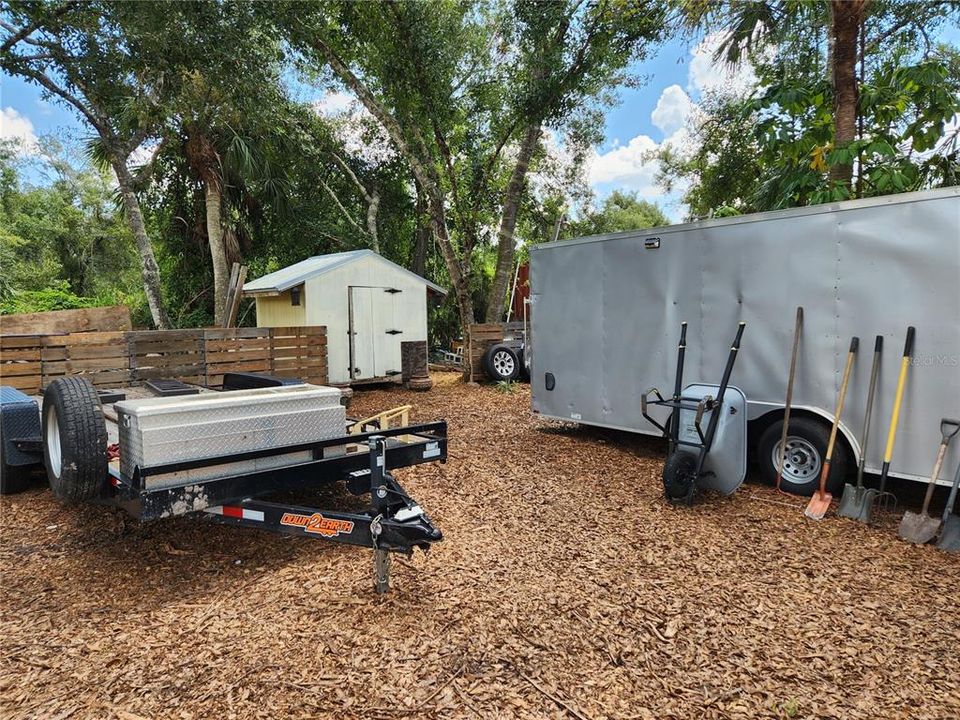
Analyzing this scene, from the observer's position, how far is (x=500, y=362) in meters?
12.8

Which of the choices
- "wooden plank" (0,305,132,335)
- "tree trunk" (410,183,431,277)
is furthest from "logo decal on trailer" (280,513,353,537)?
"tree trunk" (410,183,431,277)

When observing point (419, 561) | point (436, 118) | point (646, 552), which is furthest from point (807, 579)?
point (436, 118)

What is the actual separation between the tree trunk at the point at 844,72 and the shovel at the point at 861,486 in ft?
10.6

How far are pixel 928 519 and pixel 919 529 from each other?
3.9 inches

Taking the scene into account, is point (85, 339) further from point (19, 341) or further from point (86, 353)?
point (19, 341)

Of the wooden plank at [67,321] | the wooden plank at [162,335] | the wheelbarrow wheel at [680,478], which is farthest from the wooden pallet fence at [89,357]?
the wheelbarrow wheel at [680,478]

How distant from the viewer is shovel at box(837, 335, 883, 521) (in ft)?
14.9

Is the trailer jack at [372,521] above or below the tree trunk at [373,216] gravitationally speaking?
below

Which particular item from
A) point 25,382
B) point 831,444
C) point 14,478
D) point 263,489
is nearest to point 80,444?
point 263,489

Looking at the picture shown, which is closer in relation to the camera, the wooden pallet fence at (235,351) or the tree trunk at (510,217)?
the wooden pallet fence at (235,351)

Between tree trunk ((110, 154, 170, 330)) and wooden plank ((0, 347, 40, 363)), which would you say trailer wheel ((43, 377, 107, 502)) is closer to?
wooden plank ((0, 347, 40, 363))

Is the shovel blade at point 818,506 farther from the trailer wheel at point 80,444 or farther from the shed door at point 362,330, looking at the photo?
the shed door at point 362,330

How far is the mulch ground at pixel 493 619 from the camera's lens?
245 centimetres

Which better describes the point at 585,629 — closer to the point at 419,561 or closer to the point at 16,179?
the point at 419,561
